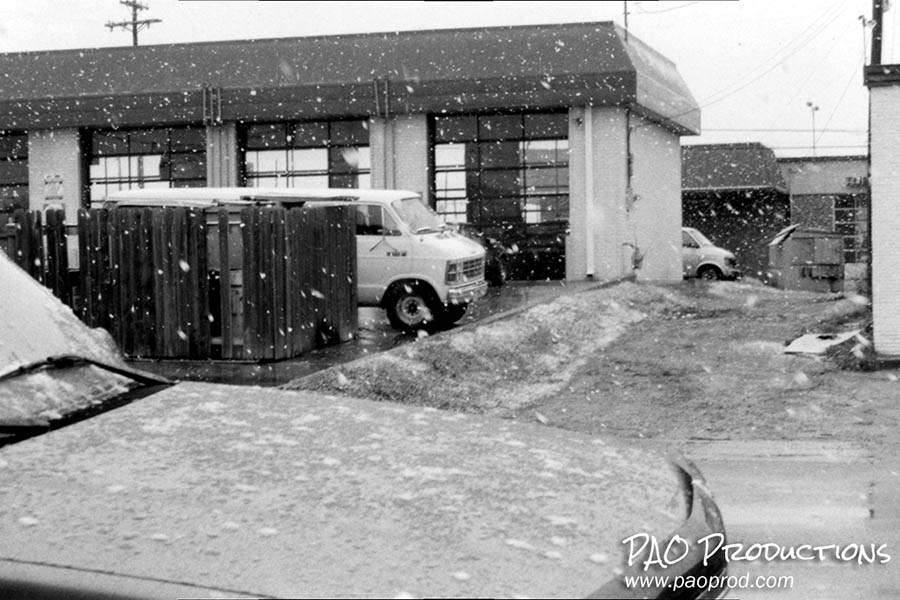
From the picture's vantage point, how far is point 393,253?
18906mm

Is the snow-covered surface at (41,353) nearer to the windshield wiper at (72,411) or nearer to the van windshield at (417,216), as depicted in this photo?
the windshield wiper at (72,411)

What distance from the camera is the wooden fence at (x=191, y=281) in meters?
14.8

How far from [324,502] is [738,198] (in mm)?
48062

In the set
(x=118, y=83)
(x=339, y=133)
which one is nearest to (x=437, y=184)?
(x=339, y=133)

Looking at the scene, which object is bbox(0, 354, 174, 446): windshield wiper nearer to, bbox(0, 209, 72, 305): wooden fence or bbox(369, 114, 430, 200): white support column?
bbox(0, 209, 72, 305): wooden fence

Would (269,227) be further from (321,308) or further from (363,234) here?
(363,234)

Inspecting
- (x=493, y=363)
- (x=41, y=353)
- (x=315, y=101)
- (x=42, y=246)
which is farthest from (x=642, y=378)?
(x=315, y=101)

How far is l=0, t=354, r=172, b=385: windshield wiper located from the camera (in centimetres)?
349

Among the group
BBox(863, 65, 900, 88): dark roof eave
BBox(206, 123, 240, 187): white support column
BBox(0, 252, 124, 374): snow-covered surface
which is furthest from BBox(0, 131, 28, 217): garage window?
BBox(0, 252, 124, 374): snow-covered surface

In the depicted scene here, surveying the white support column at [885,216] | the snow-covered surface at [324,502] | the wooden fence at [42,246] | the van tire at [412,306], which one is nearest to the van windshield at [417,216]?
the van tire at [412,306]

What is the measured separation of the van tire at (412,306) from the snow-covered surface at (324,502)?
15247 millimetres

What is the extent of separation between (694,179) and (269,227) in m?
35.0

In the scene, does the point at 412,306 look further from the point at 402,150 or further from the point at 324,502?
the point at 324,502

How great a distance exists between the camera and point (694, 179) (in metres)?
48.0
